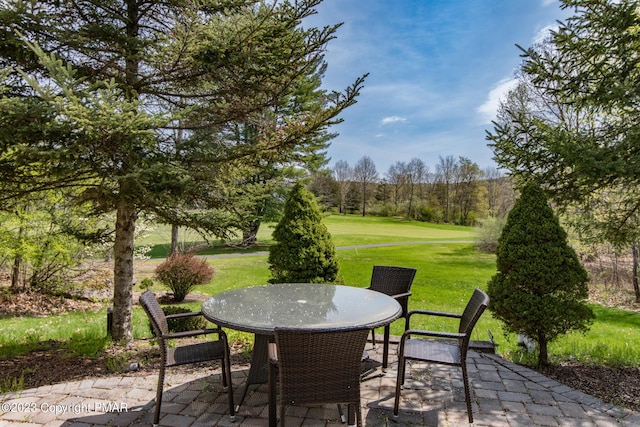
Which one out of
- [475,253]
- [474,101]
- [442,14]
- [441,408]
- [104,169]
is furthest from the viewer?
[475,253]

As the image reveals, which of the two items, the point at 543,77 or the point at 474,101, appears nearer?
the point at 543,77

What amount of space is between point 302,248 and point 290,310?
5.57ft

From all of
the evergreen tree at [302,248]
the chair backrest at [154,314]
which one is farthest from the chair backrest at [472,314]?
the chair backrest at [154,314]

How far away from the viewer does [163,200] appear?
4.07 metres

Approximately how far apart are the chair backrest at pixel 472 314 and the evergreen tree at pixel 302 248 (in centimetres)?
191

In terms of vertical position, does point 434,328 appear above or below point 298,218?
below

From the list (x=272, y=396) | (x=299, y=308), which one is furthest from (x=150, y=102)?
(x=272, y=396)

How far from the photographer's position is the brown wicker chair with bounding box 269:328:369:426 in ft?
6.68

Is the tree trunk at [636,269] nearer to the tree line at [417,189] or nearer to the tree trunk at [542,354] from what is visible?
the tree trunk at [542,354]

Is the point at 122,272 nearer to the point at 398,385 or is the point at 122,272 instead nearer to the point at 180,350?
the point at 180,350

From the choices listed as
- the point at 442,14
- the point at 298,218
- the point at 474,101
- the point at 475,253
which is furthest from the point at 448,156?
the point at 298,218

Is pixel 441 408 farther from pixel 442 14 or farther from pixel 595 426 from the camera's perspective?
pixel 442 14

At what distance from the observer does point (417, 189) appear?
4544 cm

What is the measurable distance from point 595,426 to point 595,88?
12.4ft
